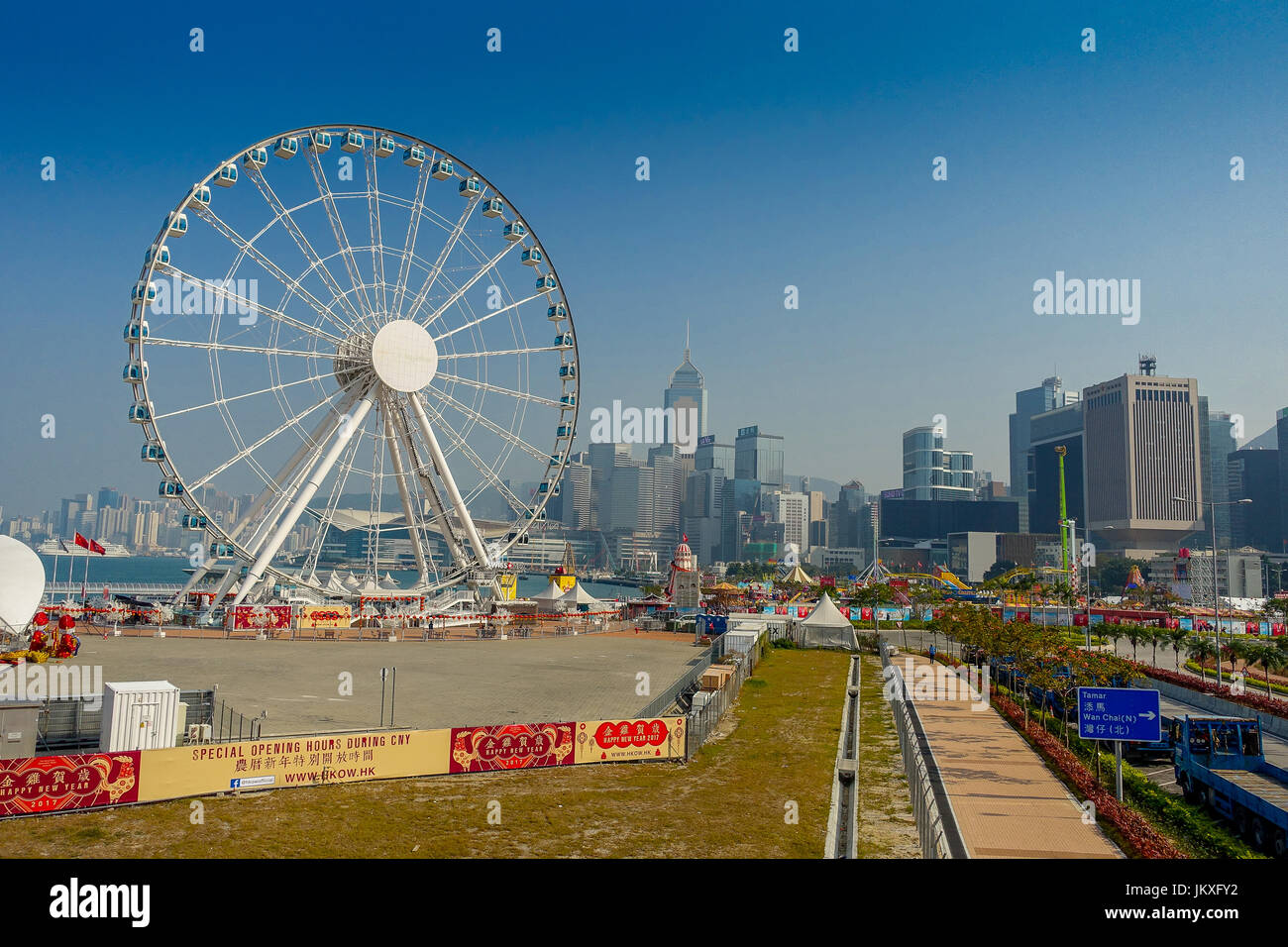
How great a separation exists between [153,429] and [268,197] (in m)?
14.6

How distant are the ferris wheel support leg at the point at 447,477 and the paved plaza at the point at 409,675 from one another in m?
8.66

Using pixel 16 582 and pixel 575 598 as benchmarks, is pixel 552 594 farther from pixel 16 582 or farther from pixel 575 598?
pixel 16 582

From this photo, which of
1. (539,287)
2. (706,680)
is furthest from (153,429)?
(706,680)

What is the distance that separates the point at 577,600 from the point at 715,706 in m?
52.1

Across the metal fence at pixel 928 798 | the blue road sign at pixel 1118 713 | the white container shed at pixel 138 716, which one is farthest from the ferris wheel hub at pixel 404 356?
the blue road sign at pixel 1118 713

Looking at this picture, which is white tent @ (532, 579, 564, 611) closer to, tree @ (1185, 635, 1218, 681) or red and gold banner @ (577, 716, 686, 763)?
tree @ (1185, 635, 1218, 681)

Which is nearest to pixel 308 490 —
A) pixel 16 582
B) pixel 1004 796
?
pixel 16 582

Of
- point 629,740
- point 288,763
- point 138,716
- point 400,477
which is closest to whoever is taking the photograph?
point 288,763

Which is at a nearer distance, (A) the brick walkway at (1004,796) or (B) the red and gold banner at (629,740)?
(A) the brick walkway at (1004,796)

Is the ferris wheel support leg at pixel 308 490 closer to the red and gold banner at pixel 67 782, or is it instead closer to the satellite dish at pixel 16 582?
Answer: the satellite dish at pixel 16 582

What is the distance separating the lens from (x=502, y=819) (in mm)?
18156

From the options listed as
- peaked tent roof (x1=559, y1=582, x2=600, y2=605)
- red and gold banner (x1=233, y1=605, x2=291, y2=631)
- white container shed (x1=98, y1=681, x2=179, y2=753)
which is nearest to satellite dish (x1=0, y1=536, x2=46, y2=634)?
red and gold banner (x1=233, y1=605, x2=291, y2=631)

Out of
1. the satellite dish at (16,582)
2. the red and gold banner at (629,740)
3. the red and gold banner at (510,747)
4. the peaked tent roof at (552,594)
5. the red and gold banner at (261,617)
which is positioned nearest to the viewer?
the red and gold banner at (510,747)

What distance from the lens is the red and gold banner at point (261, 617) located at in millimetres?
55875
